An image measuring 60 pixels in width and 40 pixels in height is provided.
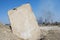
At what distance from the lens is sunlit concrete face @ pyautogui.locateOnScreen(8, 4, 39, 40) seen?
959 cm

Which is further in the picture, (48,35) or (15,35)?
(48,35)

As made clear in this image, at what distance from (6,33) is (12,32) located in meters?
0.49

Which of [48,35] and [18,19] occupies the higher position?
[18,19]

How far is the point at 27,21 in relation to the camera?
32.7ft

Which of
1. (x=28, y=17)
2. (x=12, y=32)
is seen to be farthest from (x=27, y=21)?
(x=12, y=32)

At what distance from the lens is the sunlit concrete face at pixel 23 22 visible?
9.59 metres

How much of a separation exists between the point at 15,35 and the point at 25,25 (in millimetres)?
825

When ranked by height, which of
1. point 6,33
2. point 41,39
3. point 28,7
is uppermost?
point 28,7

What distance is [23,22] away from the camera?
32.2 feet

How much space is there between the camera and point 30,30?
388 inches

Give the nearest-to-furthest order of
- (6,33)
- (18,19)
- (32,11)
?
(6,33) → (18,19) → (32,11)

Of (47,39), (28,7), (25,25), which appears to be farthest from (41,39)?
(28,7)

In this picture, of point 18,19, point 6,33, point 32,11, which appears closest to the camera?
point 6,33

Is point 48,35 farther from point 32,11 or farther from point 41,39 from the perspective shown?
point 32,11
